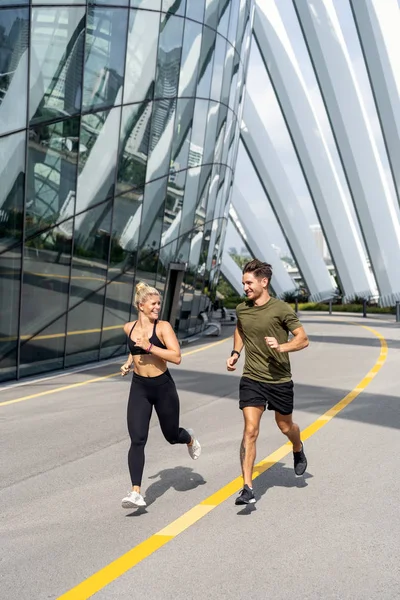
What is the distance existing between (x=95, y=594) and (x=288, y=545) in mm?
1314

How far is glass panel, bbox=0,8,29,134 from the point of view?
15016 mm

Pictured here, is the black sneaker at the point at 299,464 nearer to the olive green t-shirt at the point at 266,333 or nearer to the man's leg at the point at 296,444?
the man's leg at the point at 296,444

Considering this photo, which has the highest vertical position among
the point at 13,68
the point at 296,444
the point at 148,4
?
the point at 148,4

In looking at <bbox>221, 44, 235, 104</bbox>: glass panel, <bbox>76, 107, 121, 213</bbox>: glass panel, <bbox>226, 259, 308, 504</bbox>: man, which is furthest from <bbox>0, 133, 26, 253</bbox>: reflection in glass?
<bbox>221, 44, 235, 104</bbox>: glass panel

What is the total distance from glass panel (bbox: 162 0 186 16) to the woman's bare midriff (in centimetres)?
1647

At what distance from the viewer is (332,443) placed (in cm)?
851

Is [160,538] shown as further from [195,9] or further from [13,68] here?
[195,9]

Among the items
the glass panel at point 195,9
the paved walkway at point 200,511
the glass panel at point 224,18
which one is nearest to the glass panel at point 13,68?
the paved walkway at point 200,511

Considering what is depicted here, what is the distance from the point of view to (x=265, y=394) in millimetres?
6402

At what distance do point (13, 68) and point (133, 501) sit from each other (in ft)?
36.9

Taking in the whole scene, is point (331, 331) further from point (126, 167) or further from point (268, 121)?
point (268, 121)

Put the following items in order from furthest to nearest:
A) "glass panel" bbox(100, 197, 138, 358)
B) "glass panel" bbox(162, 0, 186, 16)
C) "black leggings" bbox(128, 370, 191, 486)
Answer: "glass panel" bbox(162, 0, 186, 16) < "glass panel" bbox(100, 197, 138, 358) < "black leggings" bbox(128, 370, 191, 486)

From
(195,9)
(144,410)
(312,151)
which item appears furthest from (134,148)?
(312,151)

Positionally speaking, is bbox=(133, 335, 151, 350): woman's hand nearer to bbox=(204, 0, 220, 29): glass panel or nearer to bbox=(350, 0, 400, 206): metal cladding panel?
bbox=(204, 0, 220, 29): glass panel
